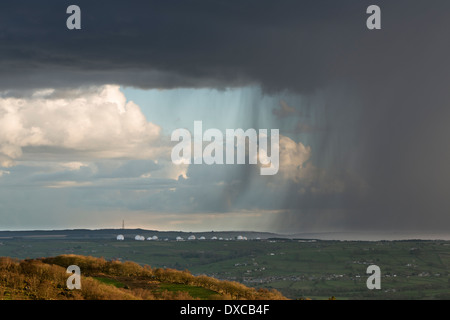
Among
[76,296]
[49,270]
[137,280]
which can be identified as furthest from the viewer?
[137,280]
